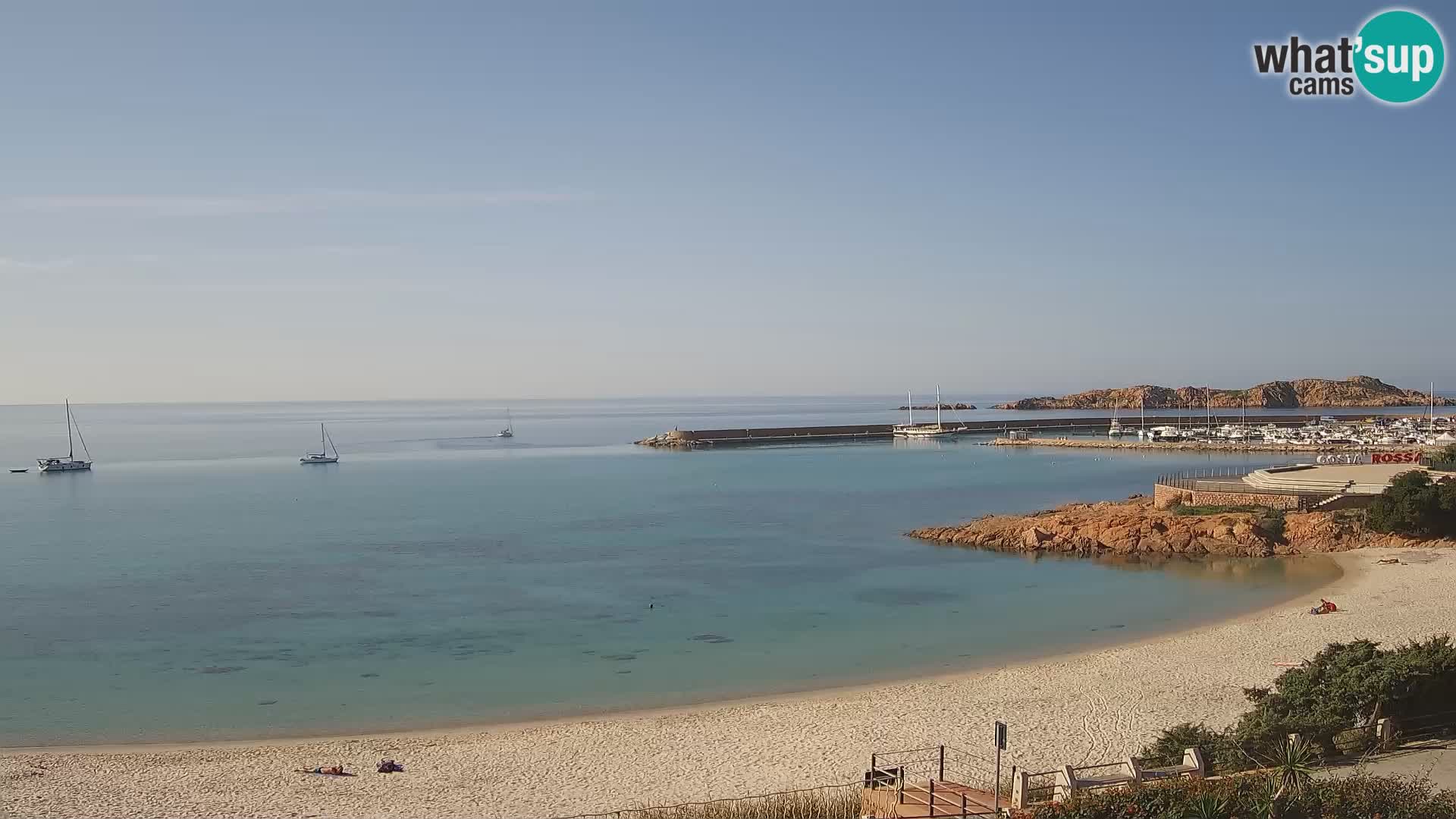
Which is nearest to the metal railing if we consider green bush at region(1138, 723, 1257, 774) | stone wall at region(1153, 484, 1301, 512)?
green bush at region(1138, 723, 1257, 774)

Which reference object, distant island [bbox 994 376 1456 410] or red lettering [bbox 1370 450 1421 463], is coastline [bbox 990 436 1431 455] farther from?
distant island [bbox 994 376 1456 410]

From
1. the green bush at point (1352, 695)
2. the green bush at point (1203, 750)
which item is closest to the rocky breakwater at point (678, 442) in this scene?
the green bush at point (1352, 695)

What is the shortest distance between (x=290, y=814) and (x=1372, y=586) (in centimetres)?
2796

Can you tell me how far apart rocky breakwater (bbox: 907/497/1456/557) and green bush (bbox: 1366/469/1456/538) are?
0.42m

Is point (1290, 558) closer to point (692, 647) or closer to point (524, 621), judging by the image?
point (692, 647)

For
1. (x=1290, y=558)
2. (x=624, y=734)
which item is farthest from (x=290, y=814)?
(x=1290, y=558)

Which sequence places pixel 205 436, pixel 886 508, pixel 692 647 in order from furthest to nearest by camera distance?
1. pixel 205 436
2. pixel 886 508
3. pixel 692 647

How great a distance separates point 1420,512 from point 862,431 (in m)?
91.3

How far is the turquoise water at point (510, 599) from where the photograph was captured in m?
21.4

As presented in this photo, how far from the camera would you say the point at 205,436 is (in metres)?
148

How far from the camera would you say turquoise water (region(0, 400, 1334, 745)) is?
2142cm

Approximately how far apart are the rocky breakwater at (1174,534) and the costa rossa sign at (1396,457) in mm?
17559

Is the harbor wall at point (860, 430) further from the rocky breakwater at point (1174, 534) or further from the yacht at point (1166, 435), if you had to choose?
the rocky breakwater at point (1174, 534)

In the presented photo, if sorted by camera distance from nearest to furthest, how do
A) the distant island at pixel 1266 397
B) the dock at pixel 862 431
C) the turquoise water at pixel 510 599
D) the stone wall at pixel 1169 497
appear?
the turquoise water at pixel 510 599 < the stone wall at pixel 1169 497 < the dock at pixel 862 431 < the distant island at pixel 1266 397
